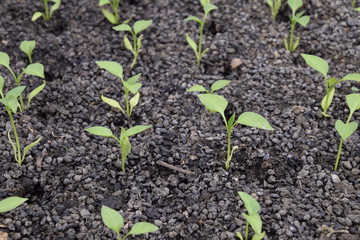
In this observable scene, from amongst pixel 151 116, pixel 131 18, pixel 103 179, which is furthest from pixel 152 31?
pixel 103 179

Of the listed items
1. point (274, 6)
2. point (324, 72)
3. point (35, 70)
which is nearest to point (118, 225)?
point (35, 70)

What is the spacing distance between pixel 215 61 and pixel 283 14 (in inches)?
21.2

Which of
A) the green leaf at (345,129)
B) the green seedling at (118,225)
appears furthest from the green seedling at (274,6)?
the green seedling at (118,225)

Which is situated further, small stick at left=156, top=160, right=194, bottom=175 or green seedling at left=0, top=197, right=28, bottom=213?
small stick at left=156, top=160, right=194, bottom=175

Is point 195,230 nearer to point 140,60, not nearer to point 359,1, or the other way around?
point 140,60

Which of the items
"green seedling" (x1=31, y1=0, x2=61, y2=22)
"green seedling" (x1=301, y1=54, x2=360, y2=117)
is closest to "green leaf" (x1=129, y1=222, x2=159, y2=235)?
"green seedling" (x1=301, y1=54, x2=360, y2=117)

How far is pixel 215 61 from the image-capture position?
2.49 m

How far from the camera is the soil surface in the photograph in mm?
1785

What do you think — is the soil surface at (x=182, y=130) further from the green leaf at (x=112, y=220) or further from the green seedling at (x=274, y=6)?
the green leaf at (x=112, y=220)

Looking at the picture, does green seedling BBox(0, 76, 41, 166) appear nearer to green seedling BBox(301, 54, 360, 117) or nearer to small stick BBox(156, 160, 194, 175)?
small stick BBox(156, 160, 194, 175)

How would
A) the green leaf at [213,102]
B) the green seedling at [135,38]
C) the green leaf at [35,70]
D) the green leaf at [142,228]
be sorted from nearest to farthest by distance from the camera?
the green leaf at [142,228]
the green leaf at [213,102]
the green leaf at [35,70]
the green seedling at [135,38]

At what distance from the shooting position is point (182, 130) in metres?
2.12

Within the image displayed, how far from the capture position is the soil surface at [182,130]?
70.3 inches

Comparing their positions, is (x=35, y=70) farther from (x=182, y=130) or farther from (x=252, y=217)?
(x=252, y=217)
